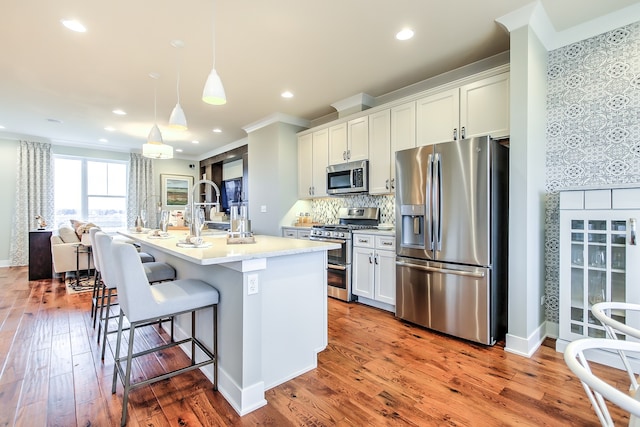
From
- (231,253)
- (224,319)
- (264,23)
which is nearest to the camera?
(231,253)

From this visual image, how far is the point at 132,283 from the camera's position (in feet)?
5.63

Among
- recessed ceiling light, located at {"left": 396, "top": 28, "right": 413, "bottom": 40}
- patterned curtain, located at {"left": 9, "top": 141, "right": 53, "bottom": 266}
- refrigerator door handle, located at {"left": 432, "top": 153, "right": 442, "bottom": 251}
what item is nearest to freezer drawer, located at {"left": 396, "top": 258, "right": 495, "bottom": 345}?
refrigerator door handle, located at {"left": 432, "top": 153, "right": 442, "bottom": 251}

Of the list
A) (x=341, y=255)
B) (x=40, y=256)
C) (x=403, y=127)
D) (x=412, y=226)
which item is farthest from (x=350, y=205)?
(x=40, y=256)

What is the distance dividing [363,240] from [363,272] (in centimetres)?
39

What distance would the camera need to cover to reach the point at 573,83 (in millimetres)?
2721

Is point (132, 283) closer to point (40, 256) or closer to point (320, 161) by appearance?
point (320, 161)

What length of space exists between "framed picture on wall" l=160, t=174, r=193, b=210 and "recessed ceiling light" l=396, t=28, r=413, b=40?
715cm

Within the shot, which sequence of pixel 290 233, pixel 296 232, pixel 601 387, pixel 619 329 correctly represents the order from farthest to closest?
pixel 290 233 < pixel 296 232 < pixel 619 329 < pixel 601 387

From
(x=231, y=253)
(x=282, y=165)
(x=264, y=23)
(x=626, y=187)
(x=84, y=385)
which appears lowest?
(x=84, y=385)

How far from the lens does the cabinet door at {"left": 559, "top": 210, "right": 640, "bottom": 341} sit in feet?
7.32

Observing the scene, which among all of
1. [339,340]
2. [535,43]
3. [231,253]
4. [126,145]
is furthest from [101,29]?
[126,145]

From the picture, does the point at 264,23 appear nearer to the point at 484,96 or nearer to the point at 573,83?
the point at 484,96

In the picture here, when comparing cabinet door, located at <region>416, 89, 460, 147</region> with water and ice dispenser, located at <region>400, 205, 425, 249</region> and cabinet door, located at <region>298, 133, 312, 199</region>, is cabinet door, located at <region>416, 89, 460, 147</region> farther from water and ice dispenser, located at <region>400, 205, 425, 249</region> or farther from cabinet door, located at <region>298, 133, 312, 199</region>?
cabinet door, located at <region>298, 133, 312, 199</region>

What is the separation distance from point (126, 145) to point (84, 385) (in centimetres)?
645
